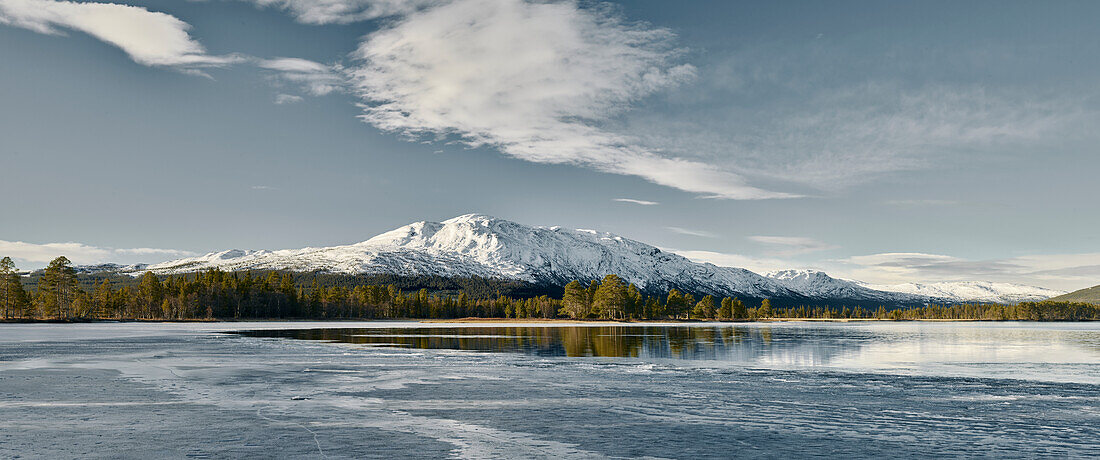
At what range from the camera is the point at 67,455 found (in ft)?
49.0

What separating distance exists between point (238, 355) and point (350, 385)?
2126cm

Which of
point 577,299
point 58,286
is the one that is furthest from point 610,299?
point 58,286

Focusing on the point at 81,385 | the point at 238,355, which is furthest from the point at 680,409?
the point at 238,355

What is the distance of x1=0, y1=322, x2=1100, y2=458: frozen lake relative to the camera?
1592 centimetres

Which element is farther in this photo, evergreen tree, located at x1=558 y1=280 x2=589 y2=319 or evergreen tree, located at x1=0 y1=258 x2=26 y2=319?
evergreen tree, located at x1=558 y1=280 x2=589 y2=319

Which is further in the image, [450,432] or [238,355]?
[238,355]

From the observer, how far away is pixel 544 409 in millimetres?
21719

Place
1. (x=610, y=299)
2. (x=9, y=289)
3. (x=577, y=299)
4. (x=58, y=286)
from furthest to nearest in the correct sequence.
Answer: (x=577, y=299) → (x=610, y=299) → (x=58, y=286) → (x=9, y=289)

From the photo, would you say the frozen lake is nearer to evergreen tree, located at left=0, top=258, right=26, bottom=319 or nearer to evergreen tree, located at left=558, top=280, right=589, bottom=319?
evergreen tree, located at left=0, top=258, right=26, bottom=319

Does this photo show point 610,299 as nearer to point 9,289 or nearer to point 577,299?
point 577,299

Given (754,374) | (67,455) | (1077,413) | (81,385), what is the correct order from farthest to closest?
(754,374), (81,385), (1077,413), (67,455)

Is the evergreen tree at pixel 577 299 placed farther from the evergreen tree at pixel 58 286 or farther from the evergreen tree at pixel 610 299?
the evergreen tree at pixel 58 286

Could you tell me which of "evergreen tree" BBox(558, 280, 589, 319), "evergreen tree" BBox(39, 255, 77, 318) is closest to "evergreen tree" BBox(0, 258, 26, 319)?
"evergreen tree" BBox(39, 255, 77, 318)

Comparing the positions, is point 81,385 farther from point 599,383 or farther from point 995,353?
point 995,353
